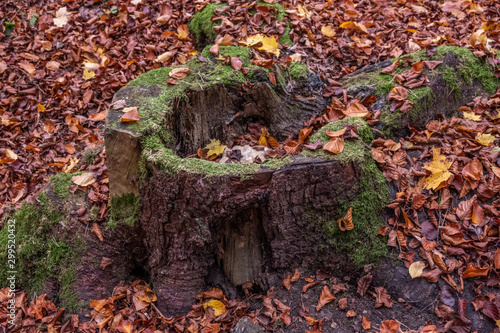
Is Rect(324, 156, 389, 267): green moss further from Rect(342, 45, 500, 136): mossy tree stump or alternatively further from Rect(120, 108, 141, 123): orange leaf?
Rect(120, 108, 141, 123): orange leaf

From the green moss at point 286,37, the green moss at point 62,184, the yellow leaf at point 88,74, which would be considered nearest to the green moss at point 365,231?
the green moss at point 286,37

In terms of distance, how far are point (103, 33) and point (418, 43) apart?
149 inches

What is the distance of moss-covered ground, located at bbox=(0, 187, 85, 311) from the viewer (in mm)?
3031

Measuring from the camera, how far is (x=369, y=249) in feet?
9.00

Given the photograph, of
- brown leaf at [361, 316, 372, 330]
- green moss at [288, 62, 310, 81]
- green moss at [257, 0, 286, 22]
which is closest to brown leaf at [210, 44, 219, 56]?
green moss at [288, 62, 310, 81]

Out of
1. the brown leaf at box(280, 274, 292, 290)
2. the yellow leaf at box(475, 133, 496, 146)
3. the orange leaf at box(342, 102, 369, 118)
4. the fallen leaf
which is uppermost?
the fallen leaf

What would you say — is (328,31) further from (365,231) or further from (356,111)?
(365,231)

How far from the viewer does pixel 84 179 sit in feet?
10.6

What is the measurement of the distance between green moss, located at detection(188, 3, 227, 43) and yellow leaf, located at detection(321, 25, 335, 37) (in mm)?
1222

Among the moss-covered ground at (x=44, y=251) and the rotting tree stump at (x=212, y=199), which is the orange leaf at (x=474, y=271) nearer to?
the rotting tree stump at (x=212, y=199)

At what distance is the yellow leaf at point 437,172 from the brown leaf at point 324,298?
3.67ft

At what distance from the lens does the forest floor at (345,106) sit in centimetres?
262

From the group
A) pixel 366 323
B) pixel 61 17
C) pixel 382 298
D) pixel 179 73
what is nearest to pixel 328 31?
pixel 179 73

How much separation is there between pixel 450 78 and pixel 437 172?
1087 mm
